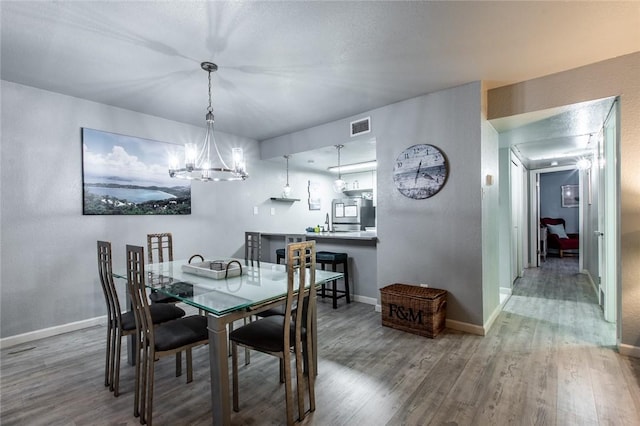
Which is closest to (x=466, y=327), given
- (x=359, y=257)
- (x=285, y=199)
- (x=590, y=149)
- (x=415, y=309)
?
(x=415, y=309)

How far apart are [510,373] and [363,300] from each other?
1997mm

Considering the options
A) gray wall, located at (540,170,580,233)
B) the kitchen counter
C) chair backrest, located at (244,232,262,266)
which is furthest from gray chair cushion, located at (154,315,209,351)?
gray wall, located at (540,170,580,233)

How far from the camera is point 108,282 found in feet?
7.01

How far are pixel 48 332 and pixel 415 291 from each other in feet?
12.5

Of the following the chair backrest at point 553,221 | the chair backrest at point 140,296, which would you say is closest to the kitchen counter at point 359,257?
the chair backrest at point 140,296

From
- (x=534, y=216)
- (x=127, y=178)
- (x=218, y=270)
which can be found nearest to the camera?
(x=218, y=270)

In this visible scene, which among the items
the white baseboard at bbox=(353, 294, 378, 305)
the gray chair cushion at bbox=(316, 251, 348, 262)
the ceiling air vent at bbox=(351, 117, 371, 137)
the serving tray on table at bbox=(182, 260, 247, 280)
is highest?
the ceiling air vent at bbox=(351, 117, 371, 137)

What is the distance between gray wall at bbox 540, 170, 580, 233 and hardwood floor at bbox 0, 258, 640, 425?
260 inches

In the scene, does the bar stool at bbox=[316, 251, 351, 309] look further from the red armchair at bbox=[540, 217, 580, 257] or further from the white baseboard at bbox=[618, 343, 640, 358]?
the red armchair at bbox=[540, 217, 580, 257]

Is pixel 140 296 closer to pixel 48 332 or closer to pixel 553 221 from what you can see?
pixel 48 332

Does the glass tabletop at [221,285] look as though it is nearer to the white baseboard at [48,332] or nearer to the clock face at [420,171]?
the white baseboard at [48,332]

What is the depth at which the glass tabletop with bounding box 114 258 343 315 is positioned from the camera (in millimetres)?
1698

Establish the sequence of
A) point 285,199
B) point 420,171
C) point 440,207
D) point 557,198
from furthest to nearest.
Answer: point 557,198
point 285,199
point 420,171
point 440,207

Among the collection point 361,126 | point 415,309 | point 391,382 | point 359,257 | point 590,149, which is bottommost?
point 391,382
